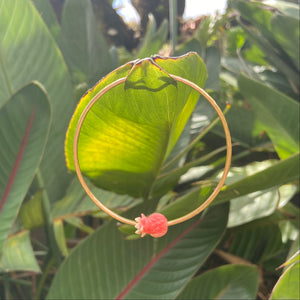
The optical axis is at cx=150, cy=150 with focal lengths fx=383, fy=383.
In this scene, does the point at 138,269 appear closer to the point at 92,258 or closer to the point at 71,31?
the point at 92,258

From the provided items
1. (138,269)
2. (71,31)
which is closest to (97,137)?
(138,269)

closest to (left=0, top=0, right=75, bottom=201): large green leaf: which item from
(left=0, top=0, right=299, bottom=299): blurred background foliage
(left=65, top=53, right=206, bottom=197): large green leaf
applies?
(left=0, top=0, right=299, bottom=299): blurred background foliage

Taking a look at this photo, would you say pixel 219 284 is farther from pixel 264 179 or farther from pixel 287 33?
pixel 287 33

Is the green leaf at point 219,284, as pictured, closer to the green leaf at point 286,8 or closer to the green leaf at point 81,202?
the green leaf at point 81,202

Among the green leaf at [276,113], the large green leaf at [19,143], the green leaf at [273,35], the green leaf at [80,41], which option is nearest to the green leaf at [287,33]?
the green leaf at [273,35]

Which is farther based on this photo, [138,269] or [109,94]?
[138,269]
